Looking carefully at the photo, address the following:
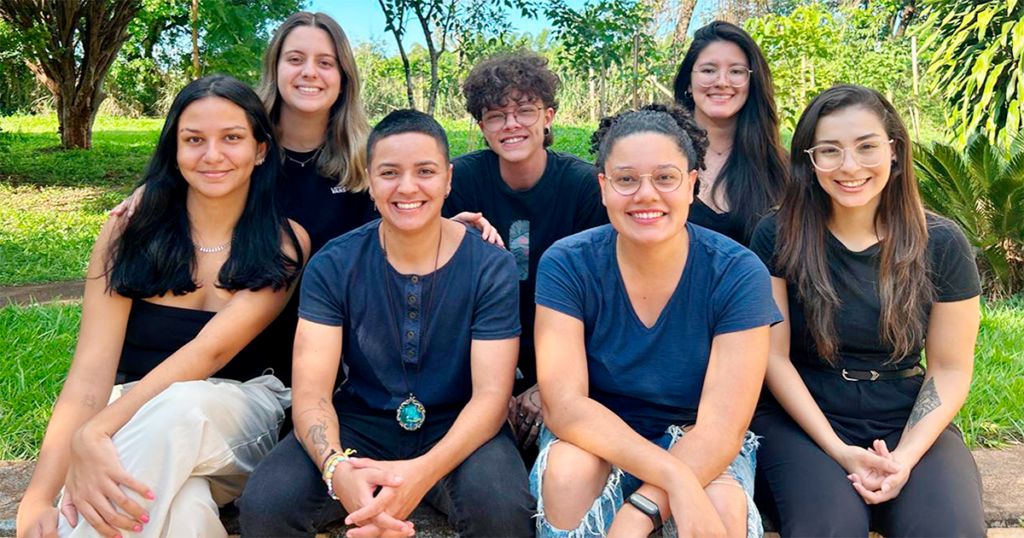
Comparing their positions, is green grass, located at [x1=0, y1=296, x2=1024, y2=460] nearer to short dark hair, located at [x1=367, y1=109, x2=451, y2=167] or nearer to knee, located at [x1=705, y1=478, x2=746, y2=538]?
knee, located at [x1=705, y1=478, x2=746, y2=538]

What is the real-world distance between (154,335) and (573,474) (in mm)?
1475

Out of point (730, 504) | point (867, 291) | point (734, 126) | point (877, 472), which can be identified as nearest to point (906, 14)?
point (734, 126)

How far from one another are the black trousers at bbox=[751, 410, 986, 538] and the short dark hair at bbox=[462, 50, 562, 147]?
156 centimetres

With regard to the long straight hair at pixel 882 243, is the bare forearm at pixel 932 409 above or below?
below

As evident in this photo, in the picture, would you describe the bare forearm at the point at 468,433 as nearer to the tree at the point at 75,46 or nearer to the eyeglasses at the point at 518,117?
the eyeglasses at the point at 518,117

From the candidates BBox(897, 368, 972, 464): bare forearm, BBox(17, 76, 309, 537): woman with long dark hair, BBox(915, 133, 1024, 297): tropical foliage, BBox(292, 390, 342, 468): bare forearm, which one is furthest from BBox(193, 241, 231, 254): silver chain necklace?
BBox(915, 133, 1024, 297): tropical foliage

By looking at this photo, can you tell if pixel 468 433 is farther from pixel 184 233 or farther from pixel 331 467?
pixel 184 233

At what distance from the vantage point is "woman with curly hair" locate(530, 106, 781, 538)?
2281 mm

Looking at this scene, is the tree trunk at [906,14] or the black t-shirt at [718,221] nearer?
the black t-shirt at [718,221]

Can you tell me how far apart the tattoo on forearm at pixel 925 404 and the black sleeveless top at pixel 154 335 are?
2144mm

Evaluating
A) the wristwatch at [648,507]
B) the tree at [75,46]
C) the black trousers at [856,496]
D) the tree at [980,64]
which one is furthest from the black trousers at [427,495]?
the tree at [75,46]

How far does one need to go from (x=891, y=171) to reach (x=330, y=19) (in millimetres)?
2191

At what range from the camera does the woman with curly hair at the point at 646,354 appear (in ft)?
7.48

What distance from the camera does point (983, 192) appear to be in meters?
5.94
